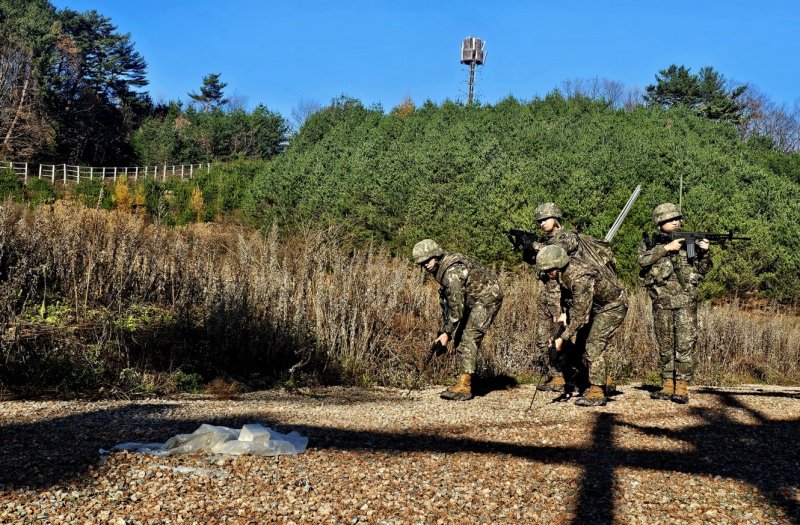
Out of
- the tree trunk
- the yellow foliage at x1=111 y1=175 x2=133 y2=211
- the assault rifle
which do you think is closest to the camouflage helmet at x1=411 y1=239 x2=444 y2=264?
the assault rifle

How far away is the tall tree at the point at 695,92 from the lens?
5034 cm

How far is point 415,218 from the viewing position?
87.2 ft

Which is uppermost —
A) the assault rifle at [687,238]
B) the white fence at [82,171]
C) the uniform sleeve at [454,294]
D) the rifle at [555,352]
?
the white fence at [82,171]

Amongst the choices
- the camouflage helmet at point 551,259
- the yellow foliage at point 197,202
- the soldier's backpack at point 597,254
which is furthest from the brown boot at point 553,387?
the yellow foliage at point 197,202

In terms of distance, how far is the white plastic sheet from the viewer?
18.2 feet

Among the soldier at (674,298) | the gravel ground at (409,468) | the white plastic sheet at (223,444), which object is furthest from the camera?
the soldier at (674,298)

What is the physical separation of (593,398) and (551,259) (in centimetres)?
160

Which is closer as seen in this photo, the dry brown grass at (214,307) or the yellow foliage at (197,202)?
the dry brown grass at (214,307)

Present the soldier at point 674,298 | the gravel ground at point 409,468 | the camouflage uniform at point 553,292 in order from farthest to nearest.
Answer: the soldier at point 674,298
the camouflage uniform at point 553,292
the gravel ground at point 409,468

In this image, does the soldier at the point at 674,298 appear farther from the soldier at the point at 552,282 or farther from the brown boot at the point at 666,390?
the soldier at the point at 552,282

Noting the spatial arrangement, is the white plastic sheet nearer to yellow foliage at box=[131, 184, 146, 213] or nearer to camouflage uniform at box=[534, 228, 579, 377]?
camouflage uniform at box=[534, 228, 579, 377]

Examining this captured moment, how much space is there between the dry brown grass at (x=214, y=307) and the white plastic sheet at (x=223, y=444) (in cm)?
429

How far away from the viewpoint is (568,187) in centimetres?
2486

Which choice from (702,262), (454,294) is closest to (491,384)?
(454,294)
